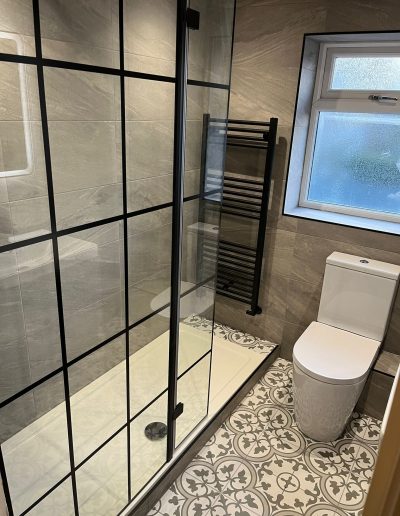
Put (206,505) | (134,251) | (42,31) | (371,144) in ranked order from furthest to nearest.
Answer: (371,144)
(206,505)
(134,251)
(42,31)

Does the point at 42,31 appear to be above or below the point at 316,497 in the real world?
above

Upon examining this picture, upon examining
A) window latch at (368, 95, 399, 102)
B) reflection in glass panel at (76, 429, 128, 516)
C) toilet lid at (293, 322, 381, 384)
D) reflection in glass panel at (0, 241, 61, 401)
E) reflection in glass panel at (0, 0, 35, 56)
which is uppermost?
reflection in glass panel at (0, 0, 35, 56)

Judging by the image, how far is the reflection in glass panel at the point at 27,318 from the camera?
3.99ft

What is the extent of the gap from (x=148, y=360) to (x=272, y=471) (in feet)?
2.87

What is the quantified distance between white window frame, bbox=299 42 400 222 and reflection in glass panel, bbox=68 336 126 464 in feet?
5.49

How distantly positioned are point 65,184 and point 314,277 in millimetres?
1703

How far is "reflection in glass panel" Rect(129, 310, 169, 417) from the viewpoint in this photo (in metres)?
1.63

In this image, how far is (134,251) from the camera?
1.54 metres

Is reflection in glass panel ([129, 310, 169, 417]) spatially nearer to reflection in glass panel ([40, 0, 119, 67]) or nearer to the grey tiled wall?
reflection in glass panel ([40, 0, 119, 67])

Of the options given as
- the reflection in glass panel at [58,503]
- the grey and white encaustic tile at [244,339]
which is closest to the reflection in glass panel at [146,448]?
the reflection in glass panel at [58,503]

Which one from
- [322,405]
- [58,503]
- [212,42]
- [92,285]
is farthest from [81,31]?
[322,405]

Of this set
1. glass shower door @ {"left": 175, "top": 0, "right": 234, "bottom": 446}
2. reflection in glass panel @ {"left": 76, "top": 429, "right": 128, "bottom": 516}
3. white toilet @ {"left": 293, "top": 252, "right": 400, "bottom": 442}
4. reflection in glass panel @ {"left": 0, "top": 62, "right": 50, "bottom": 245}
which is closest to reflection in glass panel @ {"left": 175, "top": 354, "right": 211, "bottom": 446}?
glass shower door @ {"left": 175, "top": 0, "right": 234, "bottom": 446}

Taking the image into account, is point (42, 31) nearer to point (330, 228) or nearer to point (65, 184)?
point (65, 184)

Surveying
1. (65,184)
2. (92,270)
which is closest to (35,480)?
(92,270)
